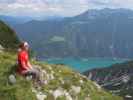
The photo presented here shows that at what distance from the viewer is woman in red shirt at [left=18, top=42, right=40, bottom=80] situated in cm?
2275

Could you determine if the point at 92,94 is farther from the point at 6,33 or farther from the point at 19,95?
the point at 6,33

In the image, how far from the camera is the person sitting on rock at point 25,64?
74.6ft

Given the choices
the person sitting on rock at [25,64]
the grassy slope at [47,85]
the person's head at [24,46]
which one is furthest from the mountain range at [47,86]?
the person's head at [24,46]

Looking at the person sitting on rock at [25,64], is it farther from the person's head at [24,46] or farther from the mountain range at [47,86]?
the mountain range at [47,86]

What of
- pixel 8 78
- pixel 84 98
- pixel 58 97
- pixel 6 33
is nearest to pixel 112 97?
pixel 84 98

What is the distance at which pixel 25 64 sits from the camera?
75.5ft

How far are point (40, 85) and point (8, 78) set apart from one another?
1943 millimetres

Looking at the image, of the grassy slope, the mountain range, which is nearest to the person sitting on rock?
the mountain range

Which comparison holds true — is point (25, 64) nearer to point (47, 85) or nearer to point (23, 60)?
point (23, 60)

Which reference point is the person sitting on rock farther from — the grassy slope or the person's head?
the grassy slope

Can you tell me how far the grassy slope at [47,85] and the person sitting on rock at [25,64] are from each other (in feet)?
1.53

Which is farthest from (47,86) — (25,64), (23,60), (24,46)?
(24,46)

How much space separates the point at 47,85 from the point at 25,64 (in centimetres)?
238

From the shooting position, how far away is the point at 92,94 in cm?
2750
